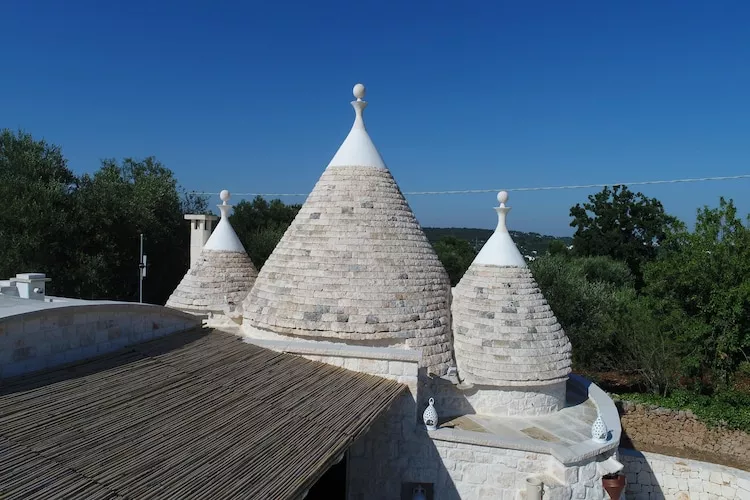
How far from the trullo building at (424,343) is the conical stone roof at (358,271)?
0.02 meters

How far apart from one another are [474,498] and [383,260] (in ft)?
12.9

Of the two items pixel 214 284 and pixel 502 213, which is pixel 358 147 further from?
pixel 214 284

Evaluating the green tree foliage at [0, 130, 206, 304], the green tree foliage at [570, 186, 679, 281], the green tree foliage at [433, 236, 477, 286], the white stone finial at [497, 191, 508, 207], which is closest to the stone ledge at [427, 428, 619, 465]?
the white stone finial at [497, 191, 508, 207]

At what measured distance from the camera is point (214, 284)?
10789 millimetres

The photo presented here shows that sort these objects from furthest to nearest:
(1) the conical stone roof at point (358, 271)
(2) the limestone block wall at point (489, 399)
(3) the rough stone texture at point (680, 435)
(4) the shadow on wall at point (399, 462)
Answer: (3) the rough stone texture at point (680, 435)
(2) the limestone block wall at point (489, 399)
(1) the conical stone roof at point (358, 271)
(4) the shadow on wall at point (399, 462)

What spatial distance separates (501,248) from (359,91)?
3976 millimetres

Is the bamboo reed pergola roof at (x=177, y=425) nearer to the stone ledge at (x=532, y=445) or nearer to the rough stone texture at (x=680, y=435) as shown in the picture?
the stone ledge at (x=532, y=445)

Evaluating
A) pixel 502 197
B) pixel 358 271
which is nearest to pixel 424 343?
pixel 358 271

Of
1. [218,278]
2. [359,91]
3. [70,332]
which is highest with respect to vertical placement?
[359,91]

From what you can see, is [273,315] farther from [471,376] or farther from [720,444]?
[720,444]

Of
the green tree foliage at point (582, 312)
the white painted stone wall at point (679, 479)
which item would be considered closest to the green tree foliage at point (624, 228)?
the green tree foliage at point (582, 312)

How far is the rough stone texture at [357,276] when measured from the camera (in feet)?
26.9

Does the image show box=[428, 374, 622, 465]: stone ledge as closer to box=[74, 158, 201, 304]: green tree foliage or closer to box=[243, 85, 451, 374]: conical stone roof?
box=[243, 85, 451, 374]: conical stone roof

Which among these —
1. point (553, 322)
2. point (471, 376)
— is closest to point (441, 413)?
point (471, 376)
